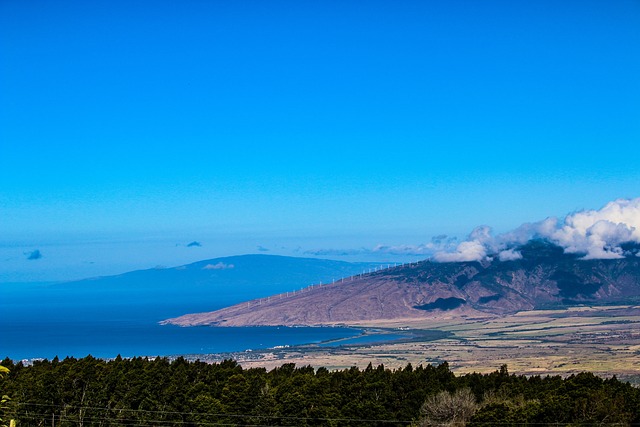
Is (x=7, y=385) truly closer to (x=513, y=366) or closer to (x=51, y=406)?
(x=51, y=406)

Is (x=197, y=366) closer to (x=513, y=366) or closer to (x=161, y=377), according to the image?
(x=161, y=377)

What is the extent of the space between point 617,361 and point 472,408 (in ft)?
371

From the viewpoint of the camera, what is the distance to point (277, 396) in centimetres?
5072

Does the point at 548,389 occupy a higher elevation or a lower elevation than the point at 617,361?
higher

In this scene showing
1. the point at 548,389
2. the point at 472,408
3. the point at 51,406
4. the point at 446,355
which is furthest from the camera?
the point at 446,355

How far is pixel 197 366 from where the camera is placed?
Result: 57875 mm

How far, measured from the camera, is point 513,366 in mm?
141875

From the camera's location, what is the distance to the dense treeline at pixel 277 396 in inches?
1805

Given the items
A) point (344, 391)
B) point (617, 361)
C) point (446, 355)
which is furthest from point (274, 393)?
point (446, 355)

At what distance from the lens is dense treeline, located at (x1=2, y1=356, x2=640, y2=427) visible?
45844mm

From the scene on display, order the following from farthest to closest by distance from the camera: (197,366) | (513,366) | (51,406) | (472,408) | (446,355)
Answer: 1. (446,355)
2. (513,366)
3. (197,366)
4. (51,406)
5. (472,408)

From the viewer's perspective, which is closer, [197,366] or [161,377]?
[161,377]

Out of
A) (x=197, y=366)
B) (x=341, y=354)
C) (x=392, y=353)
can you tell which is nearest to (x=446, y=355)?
(x=392, y=353)

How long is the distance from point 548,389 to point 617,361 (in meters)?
107
